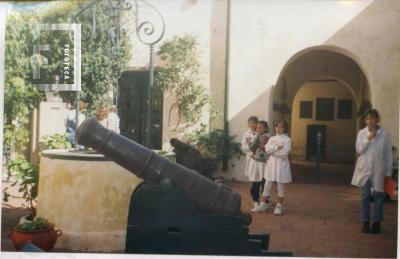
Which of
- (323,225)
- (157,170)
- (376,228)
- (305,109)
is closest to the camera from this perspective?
(157,170)

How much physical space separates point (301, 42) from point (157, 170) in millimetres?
1956

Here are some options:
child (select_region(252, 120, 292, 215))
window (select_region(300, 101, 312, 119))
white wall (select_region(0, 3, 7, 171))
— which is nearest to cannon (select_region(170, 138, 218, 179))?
child (select_region(252, 120, 292, 215))

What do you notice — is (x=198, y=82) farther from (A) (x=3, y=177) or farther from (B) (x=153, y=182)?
(A) (x=3, y=177)

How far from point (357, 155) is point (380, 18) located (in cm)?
137

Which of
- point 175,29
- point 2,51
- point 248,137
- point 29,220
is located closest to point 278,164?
point 248,137

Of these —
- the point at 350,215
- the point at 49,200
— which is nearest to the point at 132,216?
the point at 49,200

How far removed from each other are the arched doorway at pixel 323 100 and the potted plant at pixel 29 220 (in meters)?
2.58

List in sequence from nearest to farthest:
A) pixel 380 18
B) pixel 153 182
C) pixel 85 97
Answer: pixel 153 182 < pixel 380 18 < pixel 85 97

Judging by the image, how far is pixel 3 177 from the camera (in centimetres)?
525

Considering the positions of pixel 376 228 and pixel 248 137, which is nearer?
pixel 376 228

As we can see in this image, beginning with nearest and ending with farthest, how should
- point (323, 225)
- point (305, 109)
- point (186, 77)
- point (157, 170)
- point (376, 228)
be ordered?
point (157, 170) → point (376, 228) → point (323, 225) → point (186, 77) → point (305, 109)

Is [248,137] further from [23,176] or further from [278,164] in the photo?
[23,176]

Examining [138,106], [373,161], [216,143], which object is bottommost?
[373,161]

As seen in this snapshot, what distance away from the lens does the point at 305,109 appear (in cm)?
531
